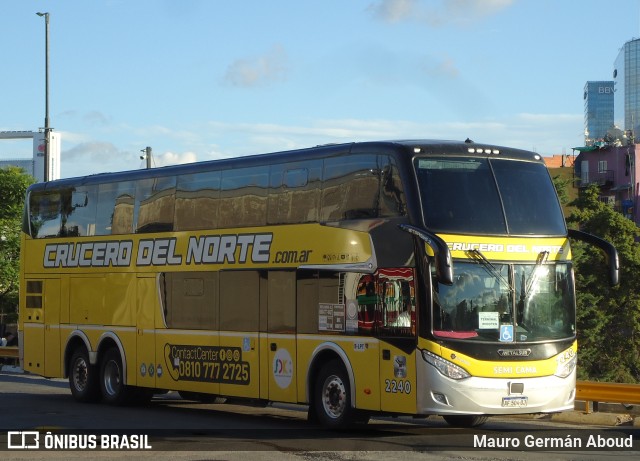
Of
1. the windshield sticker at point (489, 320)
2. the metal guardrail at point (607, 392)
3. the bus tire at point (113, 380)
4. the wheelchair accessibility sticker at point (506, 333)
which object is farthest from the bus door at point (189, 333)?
the metal guardrail at point (607, 392)

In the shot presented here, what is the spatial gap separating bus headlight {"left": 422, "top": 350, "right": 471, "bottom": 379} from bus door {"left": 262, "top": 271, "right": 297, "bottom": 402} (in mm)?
3093

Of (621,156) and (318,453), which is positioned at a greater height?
(621,156)

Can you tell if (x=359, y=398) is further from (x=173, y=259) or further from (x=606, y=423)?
(x=173, y=259)

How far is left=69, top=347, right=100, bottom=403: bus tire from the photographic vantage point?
75.3ft

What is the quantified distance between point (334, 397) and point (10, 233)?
45.1 meters

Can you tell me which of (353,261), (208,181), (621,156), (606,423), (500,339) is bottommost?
(606,423)

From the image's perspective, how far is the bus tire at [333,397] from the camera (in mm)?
16688

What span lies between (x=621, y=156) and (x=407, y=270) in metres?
99.2

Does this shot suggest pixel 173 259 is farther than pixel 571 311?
Yes

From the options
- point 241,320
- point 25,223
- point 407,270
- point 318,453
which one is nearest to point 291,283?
point 241,320

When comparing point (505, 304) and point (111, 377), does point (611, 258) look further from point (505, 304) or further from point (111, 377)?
point (111, 377)

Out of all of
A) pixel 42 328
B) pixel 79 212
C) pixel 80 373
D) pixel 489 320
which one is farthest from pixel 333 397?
pixel 42 328

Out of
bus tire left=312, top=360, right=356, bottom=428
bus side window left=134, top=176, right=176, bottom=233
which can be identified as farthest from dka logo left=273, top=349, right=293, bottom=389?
bus side window left=134, top=176, right=176, bottom=233

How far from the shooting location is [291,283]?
17.9 metres
